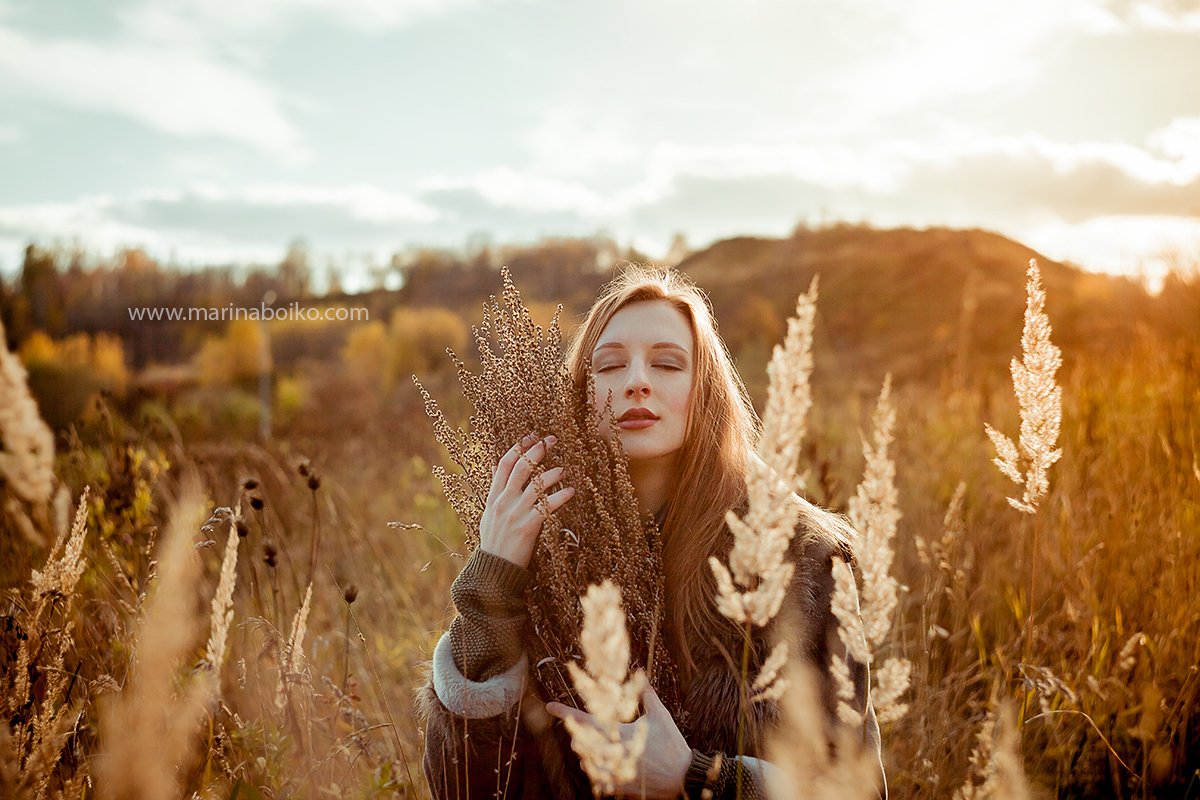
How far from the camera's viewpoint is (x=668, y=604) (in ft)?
7.11

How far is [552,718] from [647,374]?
1.01 metres

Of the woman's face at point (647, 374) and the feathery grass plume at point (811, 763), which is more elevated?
the woman's face at point (647, 374)

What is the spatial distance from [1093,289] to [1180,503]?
20378 millimetres

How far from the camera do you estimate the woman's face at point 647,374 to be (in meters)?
2.33

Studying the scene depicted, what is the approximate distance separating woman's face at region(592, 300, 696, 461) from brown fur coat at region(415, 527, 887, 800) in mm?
500

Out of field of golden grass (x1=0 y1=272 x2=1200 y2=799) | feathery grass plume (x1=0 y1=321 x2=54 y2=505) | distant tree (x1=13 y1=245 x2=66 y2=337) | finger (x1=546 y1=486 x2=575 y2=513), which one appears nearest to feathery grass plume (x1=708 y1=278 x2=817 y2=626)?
field of golden grass (x1=0 y1=272 x2=1200 y2=799)

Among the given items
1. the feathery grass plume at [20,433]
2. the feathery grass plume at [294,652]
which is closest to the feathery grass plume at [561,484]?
the feathery grass plume at [294,652]

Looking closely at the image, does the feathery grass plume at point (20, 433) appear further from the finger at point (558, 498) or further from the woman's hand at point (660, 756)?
the woman's hand at point (660, 756)

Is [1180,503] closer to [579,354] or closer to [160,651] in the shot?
[579,354]

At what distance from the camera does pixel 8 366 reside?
2127 millimetres

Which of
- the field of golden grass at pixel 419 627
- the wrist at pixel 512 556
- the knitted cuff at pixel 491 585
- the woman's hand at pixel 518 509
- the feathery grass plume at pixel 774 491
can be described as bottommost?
the field of golden grass at pixel 419 627

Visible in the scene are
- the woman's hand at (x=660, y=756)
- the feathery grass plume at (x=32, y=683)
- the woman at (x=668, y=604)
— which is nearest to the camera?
the feathery grass plume at (x=32, y=683)

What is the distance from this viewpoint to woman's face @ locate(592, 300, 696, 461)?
2326 millimetres

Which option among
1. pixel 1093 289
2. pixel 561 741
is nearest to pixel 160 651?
pixel 561 741
